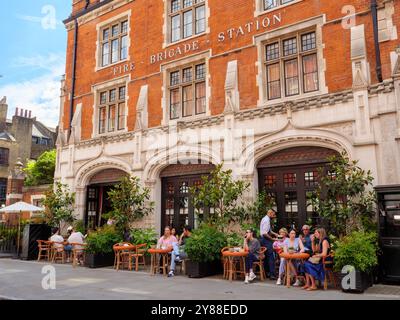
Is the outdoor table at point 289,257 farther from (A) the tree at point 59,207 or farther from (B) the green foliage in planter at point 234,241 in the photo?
(A) the tree at point 59,207

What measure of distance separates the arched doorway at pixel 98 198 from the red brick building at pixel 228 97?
52 millimetres

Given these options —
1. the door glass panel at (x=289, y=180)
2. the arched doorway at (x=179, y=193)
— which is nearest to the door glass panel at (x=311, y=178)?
the door glass panel at (x=289, y=180)

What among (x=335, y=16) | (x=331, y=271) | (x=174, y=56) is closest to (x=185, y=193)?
(x=174, y=56)

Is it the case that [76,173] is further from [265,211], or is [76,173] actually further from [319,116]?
[319,116]

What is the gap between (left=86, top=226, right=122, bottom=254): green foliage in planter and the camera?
1289cm

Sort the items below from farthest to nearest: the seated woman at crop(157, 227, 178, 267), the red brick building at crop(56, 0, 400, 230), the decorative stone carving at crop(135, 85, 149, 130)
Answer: the decorative stone carving at crop(135, 85, 149, 130) → the seated woman at crop(157, 227, 178, 267) → the red brick building at crop(56, 0, 400, 230)

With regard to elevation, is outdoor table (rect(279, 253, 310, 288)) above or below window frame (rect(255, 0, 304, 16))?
below

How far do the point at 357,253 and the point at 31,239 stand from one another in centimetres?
1295

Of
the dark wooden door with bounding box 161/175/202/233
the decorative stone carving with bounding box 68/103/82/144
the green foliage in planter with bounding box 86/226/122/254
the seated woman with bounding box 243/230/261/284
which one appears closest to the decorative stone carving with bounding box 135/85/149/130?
the dark wooden door with bounding box 161/175/202/233

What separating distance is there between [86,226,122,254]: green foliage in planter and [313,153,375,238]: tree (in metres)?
7.24

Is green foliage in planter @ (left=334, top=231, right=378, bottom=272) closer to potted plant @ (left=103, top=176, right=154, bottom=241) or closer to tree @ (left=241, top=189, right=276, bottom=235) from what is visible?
tree @ (left=241, top=189, right=276, bottom=235)

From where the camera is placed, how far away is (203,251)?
10.4 m

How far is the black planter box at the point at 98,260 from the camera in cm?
1278

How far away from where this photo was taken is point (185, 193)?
1450cm
